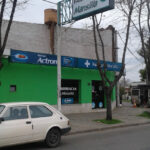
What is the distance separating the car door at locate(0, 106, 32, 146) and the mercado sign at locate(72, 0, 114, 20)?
263 inches

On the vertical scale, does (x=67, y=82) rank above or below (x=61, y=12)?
below

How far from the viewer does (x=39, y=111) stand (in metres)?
8.05

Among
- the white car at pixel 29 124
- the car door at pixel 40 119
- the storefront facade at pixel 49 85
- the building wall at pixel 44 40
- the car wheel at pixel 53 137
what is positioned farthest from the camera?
the building wall at pixel 44 40

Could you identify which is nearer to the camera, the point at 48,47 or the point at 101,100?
the point at 48,47

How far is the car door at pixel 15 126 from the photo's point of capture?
6934 millimetres

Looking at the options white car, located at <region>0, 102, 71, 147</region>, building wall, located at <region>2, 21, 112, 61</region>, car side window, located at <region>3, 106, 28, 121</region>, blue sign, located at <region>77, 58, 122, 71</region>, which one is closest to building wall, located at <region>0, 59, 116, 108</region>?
blue sign, located at <region>77, 58, 122, 71</region>

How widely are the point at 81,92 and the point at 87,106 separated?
1216 millimetres

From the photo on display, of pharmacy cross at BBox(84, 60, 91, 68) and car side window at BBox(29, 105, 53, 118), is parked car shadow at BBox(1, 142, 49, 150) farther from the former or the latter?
pharmacy cross at BBox(84, 60, 91, 68)

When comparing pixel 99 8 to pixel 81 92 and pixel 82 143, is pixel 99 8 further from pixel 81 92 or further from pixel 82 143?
pixel 81 92

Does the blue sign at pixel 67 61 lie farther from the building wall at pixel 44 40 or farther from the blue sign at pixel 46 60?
the building wall at pixel 44 40

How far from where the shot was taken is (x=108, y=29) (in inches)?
871

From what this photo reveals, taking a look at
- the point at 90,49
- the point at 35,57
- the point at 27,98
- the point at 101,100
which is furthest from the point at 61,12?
the point at 101,100

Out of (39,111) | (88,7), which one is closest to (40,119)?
(39,111)

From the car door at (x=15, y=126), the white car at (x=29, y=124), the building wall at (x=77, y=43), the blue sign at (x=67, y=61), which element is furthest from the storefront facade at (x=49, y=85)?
the car door at (x=15, y=126)
